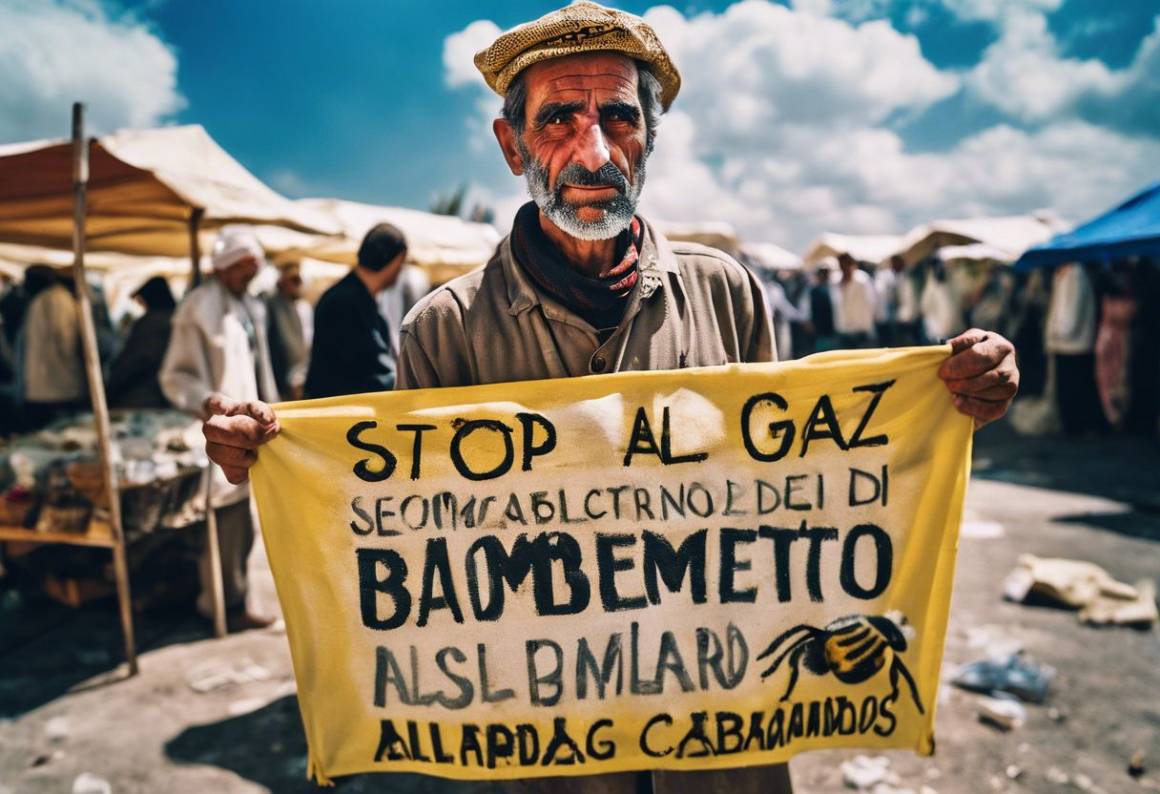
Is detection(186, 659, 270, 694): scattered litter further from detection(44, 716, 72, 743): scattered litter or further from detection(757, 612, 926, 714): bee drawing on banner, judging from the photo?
detection(757, 612, 926, 714): bee drawing on banner

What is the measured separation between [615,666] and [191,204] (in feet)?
12.3

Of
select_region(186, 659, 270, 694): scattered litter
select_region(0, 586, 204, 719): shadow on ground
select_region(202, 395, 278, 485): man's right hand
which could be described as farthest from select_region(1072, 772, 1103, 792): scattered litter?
select_region(0, 586, 204, 719): shadow on ground

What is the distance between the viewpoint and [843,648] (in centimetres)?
184

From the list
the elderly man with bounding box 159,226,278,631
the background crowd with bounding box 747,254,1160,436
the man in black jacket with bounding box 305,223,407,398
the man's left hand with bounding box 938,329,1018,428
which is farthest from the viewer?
the background crowd with bounding box 747,254,1160,436

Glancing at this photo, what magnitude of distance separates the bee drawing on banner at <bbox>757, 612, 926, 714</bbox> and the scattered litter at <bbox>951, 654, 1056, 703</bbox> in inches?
89.6

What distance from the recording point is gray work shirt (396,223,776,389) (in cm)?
183

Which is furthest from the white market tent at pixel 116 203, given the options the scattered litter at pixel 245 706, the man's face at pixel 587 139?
the man's face at pixel 587 139

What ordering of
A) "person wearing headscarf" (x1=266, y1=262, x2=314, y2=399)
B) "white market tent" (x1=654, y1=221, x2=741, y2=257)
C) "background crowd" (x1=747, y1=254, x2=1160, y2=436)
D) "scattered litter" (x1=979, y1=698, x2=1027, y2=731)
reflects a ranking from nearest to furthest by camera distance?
1. "scattered litter" (x1=979, y1=698, x2=1027, y2=731)
2. "person wearing headscarf" (x1=266, y1=262, x2=314, y2=399)
3. "background crowd" (x1=747, y1=254, x2=1160, y2=436)
4. "white market tent" (x1=654, y1=221, x2=741, y2=257)

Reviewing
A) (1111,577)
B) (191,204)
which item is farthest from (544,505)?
(1111,577)

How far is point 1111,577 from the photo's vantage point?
4.94 m

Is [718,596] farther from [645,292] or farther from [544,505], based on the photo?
[645,292]

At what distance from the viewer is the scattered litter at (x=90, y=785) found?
3.09 m

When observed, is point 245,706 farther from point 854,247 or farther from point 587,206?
point 854,247

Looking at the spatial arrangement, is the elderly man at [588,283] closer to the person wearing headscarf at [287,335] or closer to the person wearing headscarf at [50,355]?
the person wearing headscarf at [50,355]
